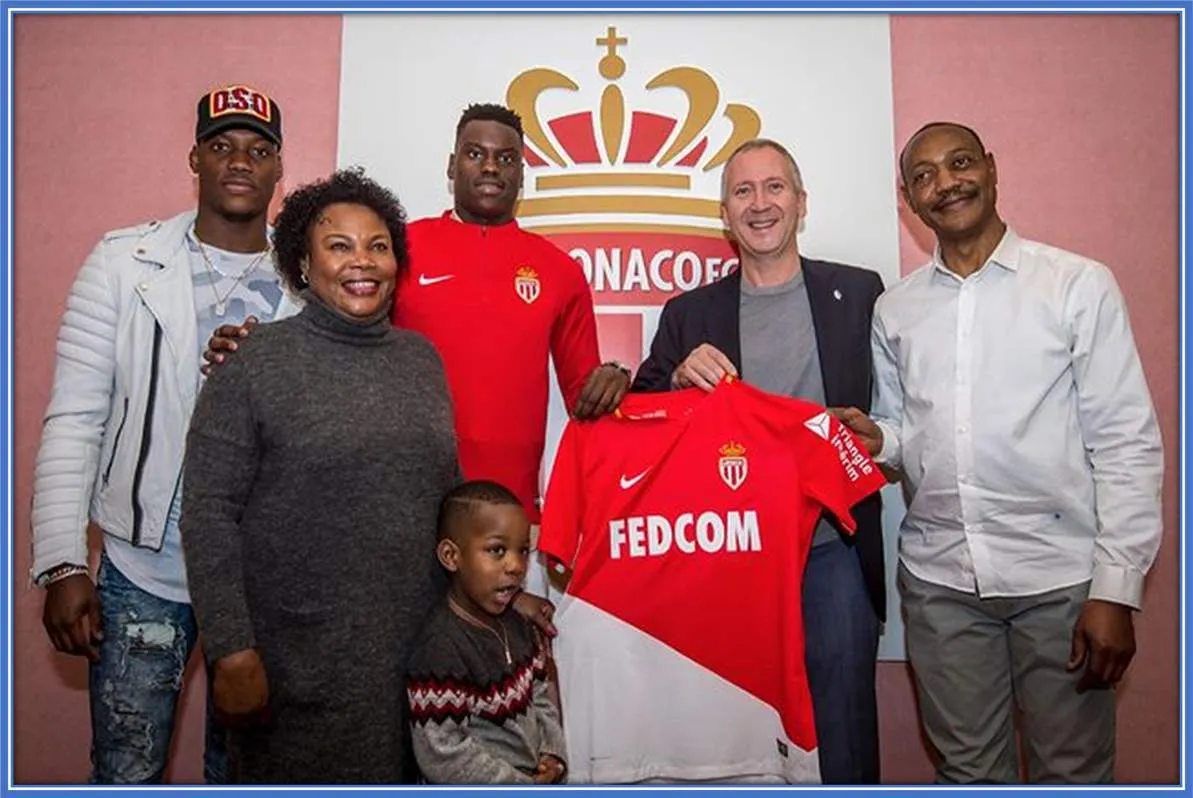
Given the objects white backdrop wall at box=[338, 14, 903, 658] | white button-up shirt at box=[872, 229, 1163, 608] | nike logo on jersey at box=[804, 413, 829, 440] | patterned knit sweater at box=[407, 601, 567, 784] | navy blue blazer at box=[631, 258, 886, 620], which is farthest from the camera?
white backdrop wall at box=[338, 14, 903, 658]

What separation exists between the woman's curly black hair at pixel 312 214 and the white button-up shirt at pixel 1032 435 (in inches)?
49.2

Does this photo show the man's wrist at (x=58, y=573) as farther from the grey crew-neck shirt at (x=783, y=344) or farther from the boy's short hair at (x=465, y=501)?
the grey crew-neck shirt at (x=783, y=344)

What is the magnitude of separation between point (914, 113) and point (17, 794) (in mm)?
3075

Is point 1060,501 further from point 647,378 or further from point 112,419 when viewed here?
point 112,419

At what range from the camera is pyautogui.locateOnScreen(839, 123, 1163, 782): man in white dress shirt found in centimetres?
193

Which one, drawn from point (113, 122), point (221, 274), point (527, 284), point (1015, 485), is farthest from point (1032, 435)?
point (113, 122)

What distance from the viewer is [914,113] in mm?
2912

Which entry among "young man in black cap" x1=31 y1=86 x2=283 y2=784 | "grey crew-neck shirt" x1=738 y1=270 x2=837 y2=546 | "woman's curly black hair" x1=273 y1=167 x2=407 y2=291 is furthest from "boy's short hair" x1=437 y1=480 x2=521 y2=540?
"grey crew-neck shirt" x1=738 y1=270 x2=837 y2=546

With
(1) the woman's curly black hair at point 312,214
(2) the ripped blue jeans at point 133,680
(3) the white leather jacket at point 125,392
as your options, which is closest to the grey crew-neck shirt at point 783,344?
(1) the woman's curly black hair at point 312,214

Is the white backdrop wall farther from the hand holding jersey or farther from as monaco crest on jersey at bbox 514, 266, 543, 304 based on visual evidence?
the hand holding jersey

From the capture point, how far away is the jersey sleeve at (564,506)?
201cm

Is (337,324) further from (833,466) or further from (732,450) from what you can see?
(833,466)

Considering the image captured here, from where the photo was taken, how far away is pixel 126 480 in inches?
75.1

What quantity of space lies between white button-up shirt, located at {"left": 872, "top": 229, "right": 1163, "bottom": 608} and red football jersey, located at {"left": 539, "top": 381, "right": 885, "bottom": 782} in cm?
23
